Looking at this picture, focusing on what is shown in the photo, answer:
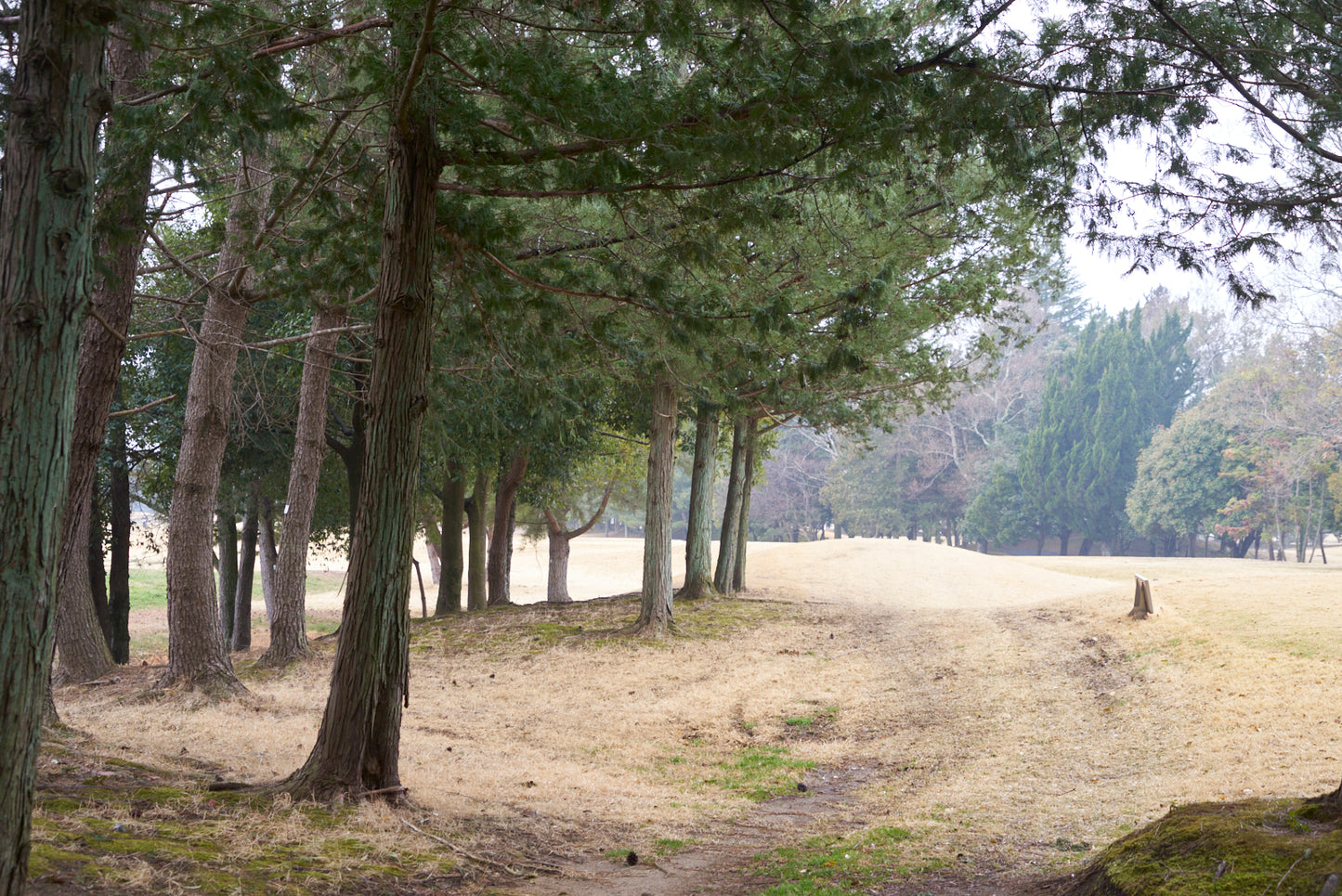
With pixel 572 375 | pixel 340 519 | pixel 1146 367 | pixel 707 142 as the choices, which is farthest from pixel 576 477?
pixel 1146 367

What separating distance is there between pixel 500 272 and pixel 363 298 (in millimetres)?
1562

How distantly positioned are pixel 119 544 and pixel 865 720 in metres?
12.4

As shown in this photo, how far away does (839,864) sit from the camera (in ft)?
17.3

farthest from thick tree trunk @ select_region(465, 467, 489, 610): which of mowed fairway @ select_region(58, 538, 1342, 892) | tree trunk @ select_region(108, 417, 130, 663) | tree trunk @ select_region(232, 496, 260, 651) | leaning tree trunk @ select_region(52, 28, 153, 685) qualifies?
leaning tree trunk @ select_region(52, 28, 153, 685)

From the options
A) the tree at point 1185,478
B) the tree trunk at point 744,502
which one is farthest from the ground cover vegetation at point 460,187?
the tree at point 1185,478

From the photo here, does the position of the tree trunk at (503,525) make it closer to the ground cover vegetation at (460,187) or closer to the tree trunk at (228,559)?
the tree trunk at (228,559)

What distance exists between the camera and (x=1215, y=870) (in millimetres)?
3305

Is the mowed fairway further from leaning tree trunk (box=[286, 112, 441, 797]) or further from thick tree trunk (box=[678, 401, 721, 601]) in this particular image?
thick tree trunk (box=[678, 401, 721, 601])

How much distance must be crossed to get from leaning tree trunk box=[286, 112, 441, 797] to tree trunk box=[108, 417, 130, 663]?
11382 millimetres

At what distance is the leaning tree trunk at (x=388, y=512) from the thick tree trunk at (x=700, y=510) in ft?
39.6

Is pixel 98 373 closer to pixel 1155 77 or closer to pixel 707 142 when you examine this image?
pixel 707 142

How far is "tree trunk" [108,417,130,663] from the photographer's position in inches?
589

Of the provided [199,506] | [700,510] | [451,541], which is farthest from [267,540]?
[199,506]

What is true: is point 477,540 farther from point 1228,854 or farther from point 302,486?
point 1228,854
